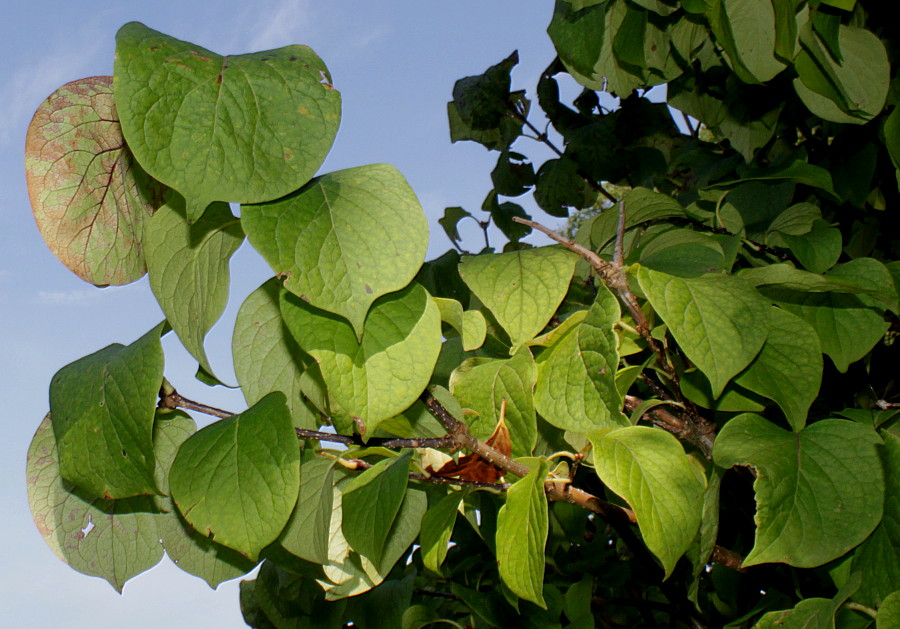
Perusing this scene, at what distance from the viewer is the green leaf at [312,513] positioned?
586 mm

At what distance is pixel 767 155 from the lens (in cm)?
135

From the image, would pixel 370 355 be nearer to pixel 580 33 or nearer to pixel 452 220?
pixel 580 33

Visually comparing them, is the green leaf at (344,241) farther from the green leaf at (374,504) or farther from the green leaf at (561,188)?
the green leaf at (561,188)

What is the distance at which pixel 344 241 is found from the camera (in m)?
0.45

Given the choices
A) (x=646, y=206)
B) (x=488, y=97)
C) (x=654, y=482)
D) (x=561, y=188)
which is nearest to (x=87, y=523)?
(x=654, y=482)

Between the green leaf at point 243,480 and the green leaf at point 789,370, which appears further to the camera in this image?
the green leaf at point 789,370

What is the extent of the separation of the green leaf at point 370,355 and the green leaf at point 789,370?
28cm

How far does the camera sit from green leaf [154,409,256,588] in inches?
23.8

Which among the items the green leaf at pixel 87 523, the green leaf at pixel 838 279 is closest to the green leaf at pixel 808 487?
the green leaf at pixel 838 279

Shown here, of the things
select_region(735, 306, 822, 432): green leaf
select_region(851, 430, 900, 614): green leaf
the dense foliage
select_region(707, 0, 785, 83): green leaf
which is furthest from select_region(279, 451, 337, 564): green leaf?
select_region(707, 0, 785, 83): green leaf

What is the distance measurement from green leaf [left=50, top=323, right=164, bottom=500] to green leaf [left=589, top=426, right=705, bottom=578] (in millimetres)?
305

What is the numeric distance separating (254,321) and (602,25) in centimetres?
68

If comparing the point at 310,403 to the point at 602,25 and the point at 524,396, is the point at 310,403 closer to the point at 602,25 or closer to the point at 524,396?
the point at 524,396

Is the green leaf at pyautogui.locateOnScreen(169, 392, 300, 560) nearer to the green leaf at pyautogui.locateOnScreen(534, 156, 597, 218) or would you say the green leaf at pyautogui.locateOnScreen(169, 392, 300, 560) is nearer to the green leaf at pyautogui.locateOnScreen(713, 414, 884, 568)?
the green leaf at pyautogui.locateOnScreen(713, 414, 884, 568)
